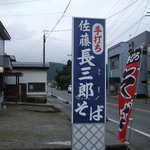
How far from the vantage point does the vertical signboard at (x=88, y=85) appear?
593cm

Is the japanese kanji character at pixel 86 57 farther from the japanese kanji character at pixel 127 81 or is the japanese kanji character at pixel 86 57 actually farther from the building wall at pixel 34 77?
the building wall at pixel 34 77

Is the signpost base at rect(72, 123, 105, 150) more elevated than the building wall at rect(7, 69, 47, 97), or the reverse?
the building wall at rect(7, 69, 47, 97)

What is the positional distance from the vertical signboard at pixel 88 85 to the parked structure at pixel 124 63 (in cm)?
3372

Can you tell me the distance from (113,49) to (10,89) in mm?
32535

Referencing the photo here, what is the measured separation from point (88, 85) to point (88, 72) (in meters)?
0.25

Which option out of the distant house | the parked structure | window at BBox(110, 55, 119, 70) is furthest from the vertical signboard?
window at BBox(110, 55, 119, 70)

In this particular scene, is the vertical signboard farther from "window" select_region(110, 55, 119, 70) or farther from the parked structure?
"window" select_region(110, 55, 119, 70)

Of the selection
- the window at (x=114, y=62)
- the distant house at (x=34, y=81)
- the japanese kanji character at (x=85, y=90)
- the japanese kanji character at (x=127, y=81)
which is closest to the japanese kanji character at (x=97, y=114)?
the japanese kanji character at (x=85, y=90)

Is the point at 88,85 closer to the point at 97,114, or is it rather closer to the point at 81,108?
the point at 81,108

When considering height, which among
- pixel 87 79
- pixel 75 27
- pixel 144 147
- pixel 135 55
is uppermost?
pixel 75 27

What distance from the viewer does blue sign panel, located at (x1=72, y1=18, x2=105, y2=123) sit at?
5957 millimetres

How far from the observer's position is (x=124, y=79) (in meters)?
→ 6.84

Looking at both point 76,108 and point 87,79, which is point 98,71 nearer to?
point 87,79

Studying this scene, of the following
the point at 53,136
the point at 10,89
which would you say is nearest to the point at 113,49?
the point at 10,89
